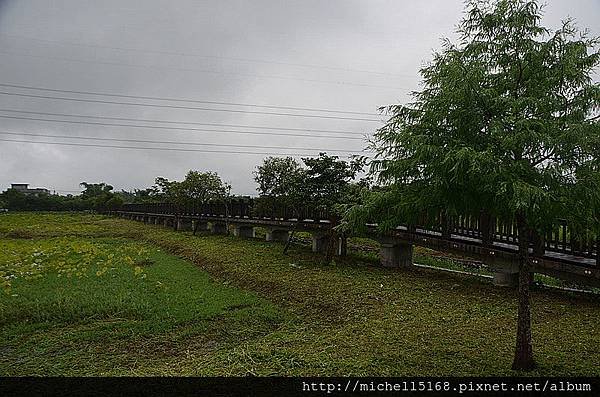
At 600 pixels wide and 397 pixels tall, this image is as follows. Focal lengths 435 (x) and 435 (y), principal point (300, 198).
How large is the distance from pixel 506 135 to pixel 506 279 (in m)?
4.73

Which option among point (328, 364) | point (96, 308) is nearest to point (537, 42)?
point (328, 364)

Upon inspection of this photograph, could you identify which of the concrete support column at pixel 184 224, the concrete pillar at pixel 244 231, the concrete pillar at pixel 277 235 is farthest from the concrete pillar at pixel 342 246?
the concrete support column at pixel 184 224

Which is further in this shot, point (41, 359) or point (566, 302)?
point (566, 302)

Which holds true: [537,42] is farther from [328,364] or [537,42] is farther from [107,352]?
[107,352]

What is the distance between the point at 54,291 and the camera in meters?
6.43

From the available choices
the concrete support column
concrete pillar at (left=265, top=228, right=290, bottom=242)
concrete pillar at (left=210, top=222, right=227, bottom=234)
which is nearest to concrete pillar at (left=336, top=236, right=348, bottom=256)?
concrete pillar at (left=265, top=228, right=290, bottom=242)

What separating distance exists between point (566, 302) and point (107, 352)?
5.65 m

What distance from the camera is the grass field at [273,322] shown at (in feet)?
11.6

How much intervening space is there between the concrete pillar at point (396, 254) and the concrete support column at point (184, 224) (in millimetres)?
14164

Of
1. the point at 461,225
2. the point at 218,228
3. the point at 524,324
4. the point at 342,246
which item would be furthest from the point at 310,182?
the point at 218,228

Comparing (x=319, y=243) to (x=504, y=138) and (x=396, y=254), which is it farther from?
(x=504, y=138)

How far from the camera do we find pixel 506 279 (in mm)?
6777

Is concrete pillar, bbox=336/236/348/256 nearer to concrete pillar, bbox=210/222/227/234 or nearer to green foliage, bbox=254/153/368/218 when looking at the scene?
green foliage, bbox=254/153/368/218

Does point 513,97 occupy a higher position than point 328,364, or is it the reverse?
point 513,97
